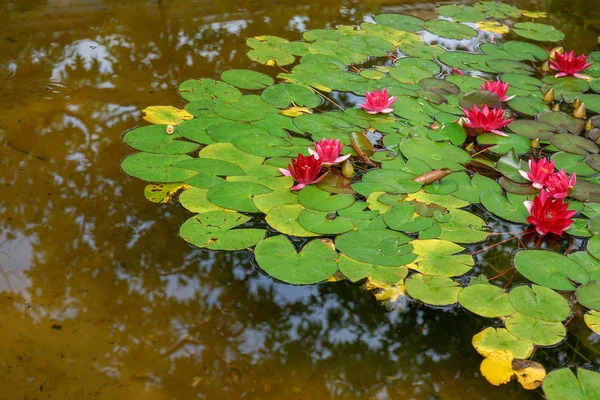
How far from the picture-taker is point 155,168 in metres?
2.54

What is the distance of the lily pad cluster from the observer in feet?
6.73

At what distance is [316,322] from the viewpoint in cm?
195

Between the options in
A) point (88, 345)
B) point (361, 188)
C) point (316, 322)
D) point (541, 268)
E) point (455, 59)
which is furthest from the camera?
point (455, 59)

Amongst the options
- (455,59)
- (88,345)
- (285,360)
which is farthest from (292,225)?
(455,59)

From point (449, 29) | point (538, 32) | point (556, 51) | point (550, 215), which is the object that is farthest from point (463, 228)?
point (538, 32)

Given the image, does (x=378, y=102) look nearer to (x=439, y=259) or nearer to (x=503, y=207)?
(x=503, y=207)

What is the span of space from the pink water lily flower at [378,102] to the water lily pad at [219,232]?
3.74 ft

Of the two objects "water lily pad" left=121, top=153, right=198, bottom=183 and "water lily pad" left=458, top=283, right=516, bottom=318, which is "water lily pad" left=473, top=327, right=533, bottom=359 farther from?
"water lily pad" left=121, top=153, right=198, bottom=183

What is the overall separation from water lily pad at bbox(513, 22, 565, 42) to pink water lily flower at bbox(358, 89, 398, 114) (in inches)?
75.0

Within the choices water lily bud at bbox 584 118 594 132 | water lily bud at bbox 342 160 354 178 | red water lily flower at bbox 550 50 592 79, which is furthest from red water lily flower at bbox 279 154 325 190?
red water lily flower at bbox 550 50 592 79

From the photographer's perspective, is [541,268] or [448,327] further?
[541,268]

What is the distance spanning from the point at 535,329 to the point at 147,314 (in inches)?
52.4

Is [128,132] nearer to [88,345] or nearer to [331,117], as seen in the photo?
[331,117]

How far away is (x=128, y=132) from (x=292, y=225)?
3.49 ft
